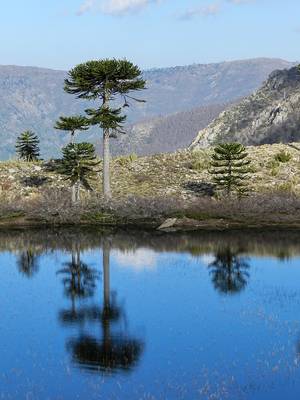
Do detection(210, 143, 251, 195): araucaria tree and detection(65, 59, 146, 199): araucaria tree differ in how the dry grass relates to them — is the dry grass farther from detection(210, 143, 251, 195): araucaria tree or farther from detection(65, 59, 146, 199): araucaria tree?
detection(65, 59, 146, 199): araucaria tree

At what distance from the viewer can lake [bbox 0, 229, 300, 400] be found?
15359 mm

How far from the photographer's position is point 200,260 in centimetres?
3080

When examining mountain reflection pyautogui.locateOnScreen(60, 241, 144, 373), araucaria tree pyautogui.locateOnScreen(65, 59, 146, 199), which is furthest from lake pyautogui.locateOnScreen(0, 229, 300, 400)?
araucaria tree pyautogui.locateOnScreen(65, 59, 146, 199)

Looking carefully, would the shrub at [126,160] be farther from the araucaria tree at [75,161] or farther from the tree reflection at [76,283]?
the tree reflection at [76,283]

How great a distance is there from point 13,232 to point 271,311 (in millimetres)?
23035

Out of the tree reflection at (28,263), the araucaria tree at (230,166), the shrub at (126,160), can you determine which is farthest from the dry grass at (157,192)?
the tree reflection at (28,263)

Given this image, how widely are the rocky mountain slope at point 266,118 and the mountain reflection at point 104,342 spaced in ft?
399

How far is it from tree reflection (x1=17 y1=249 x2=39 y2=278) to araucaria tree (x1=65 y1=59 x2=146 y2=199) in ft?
44.7

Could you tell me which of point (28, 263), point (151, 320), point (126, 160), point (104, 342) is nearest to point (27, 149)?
point (126, 160)

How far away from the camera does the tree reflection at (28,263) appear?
28641mm

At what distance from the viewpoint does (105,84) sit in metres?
45.1

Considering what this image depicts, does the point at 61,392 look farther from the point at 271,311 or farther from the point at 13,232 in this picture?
the point at 13,232

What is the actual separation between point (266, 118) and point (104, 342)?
498 feet

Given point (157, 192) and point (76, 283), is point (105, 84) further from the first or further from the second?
point (76, 283)
